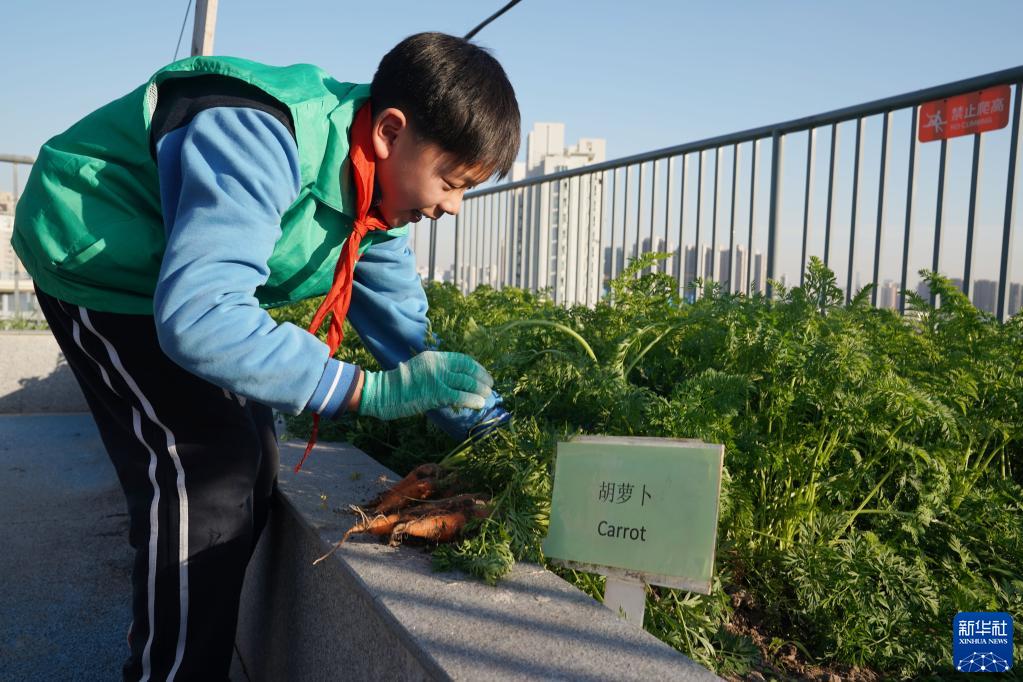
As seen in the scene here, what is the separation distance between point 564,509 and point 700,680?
46 cm

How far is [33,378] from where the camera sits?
654 cm

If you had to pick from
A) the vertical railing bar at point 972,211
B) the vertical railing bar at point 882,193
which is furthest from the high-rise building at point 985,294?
the vertical railing bar at point 882,193

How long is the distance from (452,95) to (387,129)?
0.17 m

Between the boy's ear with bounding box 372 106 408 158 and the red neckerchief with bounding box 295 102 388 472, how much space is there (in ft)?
0.09

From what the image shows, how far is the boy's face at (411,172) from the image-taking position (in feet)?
5.46

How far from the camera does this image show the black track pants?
5.61 feet

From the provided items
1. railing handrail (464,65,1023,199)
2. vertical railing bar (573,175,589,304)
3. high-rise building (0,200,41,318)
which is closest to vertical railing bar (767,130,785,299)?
railing handrail (464,65,1023,199)

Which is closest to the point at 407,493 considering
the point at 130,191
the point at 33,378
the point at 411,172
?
the point at 411,172

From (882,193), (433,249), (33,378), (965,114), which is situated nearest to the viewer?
(965,114)

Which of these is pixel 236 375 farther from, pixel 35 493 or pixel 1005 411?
pixel 35 493

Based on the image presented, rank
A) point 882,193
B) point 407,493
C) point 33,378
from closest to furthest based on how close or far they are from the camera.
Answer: point 407,493 → point 882,193 → point 33,378

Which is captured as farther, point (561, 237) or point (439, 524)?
point (561, 237)

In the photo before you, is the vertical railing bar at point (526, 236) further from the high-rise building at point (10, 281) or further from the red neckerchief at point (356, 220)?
the high-rise building at point (10, 281)

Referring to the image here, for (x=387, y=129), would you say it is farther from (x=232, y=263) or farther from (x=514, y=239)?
(x=514, y=239)
